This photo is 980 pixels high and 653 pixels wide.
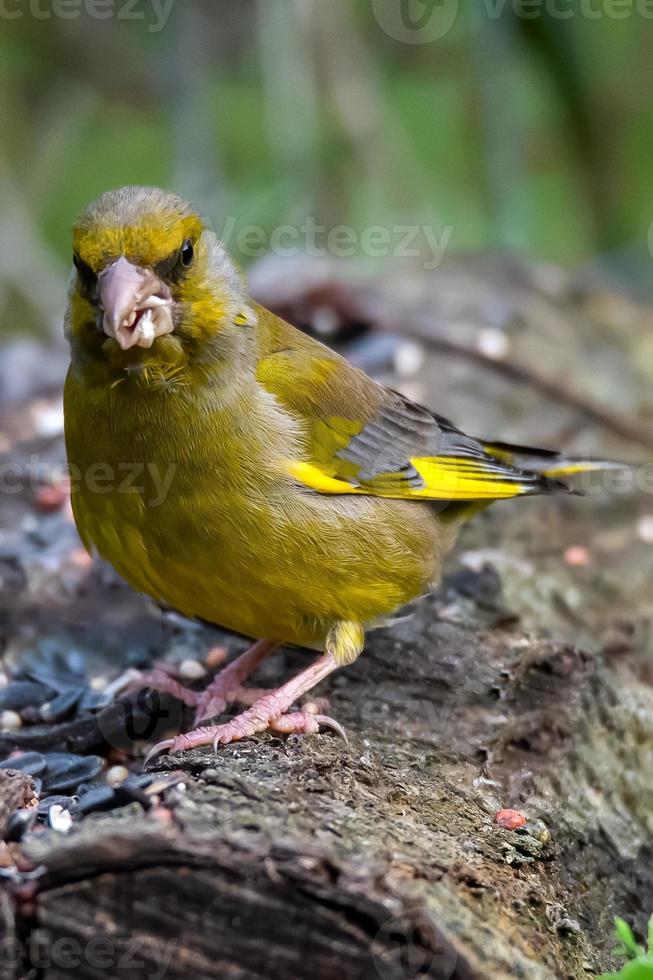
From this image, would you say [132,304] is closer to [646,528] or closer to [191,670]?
[191,670]

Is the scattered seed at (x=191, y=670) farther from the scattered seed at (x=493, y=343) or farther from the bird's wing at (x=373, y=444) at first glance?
the scattered seed at (x=493, y=343)

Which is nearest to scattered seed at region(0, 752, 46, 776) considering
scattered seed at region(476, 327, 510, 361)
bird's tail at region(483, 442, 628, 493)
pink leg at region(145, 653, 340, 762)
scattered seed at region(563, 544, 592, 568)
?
pink leg at region(145, 653, 340, 762)

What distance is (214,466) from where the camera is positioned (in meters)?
3.32

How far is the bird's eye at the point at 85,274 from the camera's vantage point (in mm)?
3104

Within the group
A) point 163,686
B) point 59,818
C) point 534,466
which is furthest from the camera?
point 534,466

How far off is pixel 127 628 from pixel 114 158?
674cm

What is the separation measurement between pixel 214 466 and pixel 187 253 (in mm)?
580

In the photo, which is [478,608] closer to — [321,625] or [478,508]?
[478,508]

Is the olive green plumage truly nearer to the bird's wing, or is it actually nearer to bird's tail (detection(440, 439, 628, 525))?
the bird's wing

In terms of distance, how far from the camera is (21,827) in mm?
2537

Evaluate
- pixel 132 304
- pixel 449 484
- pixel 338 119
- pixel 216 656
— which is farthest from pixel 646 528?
pixel 338 119

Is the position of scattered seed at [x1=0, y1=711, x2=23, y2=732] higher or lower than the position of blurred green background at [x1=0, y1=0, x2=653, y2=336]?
lower

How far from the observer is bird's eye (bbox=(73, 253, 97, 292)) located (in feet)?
10.2

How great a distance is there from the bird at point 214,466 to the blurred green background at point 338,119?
13.4 ft
